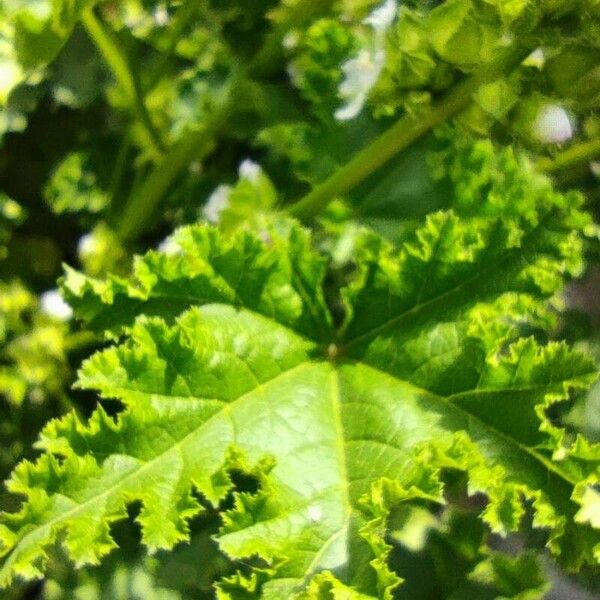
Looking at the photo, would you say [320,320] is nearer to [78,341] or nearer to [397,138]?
[397,138]

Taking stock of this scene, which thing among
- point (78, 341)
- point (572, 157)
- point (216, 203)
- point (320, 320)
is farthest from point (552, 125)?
point (78, 341)

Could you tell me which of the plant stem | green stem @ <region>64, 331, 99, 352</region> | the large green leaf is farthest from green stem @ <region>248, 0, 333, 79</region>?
green stem @ <region>64, 331, 99, 352</region>

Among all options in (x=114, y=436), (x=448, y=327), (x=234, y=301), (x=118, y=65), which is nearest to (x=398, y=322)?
(x=448, y=327)

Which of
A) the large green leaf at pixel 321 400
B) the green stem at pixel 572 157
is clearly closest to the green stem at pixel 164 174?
the large green leaf at pixel 321 400

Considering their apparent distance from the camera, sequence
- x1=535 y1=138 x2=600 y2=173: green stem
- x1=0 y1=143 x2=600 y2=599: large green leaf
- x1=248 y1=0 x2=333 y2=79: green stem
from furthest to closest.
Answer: x1=248 y1=0 x2=333 y2=79: green stem → x1=535 y1=138 x2=600 y2=173: green stem → x1=0 y1=143 x2=600 y2=599: large green leaf

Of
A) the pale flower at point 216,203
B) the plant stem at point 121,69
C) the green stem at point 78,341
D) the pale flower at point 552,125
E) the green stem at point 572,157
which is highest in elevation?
the plant stem at point 121,69

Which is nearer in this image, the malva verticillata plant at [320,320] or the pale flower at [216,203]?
the malva verticillata plant at [320,320]

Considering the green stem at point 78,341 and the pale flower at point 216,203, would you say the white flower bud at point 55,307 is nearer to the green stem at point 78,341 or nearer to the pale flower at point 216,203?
the green stem at point 78,341

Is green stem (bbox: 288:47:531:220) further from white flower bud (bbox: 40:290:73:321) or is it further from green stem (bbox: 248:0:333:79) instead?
white flower bud (bbox: 40:290:73:321)
